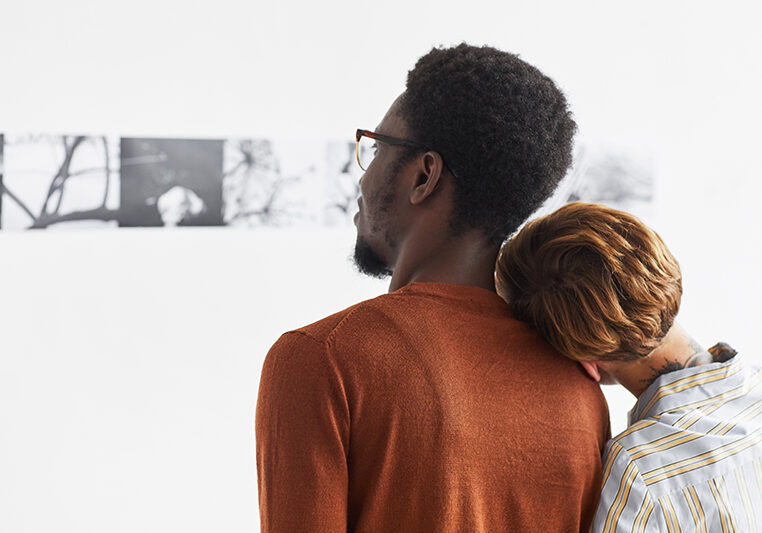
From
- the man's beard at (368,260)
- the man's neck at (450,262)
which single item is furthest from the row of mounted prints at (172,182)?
the man's neck at (450,262)

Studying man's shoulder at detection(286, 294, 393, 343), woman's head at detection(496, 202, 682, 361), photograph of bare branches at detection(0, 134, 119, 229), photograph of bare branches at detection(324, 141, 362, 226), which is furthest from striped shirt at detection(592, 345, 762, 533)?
photograph of bare branches at detection(0, 134, 119, 229)

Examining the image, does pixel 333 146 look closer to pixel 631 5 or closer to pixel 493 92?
pixel 631 5

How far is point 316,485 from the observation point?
0.76 m

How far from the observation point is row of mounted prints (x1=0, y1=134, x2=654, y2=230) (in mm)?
1949

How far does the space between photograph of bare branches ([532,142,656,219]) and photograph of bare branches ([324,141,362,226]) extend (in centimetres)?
65

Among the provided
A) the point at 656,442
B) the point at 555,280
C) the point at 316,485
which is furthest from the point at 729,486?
the point at 316,485

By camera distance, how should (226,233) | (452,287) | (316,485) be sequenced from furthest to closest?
(226,233)
(452,287)
(316,485)

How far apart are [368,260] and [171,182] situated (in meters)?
1.22

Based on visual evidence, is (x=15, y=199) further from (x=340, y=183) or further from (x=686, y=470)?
(x=686, y=470)

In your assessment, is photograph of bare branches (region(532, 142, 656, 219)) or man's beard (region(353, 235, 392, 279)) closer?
man's beard (region(353, 235, 392, 279))

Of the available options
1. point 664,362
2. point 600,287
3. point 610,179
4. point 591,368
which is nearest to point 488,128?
point 600,287

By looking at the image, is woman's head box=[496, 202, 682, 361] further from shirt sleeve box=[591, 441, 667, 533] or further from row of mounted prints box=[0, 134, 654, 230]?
row of mounted prints box=[0, 134, 654, 230]

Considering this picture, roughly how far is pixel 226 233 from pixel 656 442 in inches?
57.4

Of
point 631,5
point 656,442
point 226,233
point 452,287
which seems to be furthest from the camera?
point 631,5
